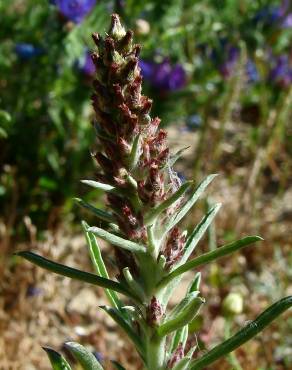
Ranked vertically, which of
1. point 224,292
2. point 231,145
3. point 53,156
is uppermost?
point 231,145

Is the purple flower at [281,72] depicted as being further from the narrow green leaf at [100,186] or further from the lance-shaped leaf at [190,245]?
the narrow green leaf at [100,186]

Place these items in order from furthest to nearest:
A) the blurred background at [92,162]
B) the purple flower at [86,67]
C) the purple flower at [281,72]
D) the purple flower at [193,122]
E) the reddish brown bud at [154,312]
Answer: the purple flower at [193,122], the purple flower at [281,72], the purple flower at [86,67], the blurred background at [92,162], the reddish brown bud at [154,312]

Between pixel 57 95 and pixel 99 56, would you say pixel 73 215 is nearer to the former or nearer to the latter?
pixel 57 95

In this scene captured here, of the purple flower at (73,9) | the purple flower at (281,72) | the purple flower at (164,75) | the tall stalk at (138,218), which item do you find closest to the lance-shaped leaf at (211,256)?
the tall stalk at (138,218)

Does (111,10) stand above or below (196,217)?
above

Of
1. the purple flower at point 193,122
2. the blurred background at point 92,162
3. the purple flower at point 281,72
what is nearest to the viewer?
the blurred background at point 92,162

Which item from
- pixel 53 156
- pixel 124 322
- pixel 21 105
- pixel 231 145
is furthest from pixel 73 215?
pixel 124 322

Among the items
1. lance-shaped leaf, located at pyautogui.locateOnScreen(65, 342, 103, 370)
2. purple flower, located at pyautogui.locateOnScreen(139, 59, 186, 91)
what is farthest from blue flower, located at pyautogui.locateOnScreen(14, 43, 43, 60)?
lance-shaped leaf, located at pyautogui.locateOnScreen(65, 342, 103, 370)
